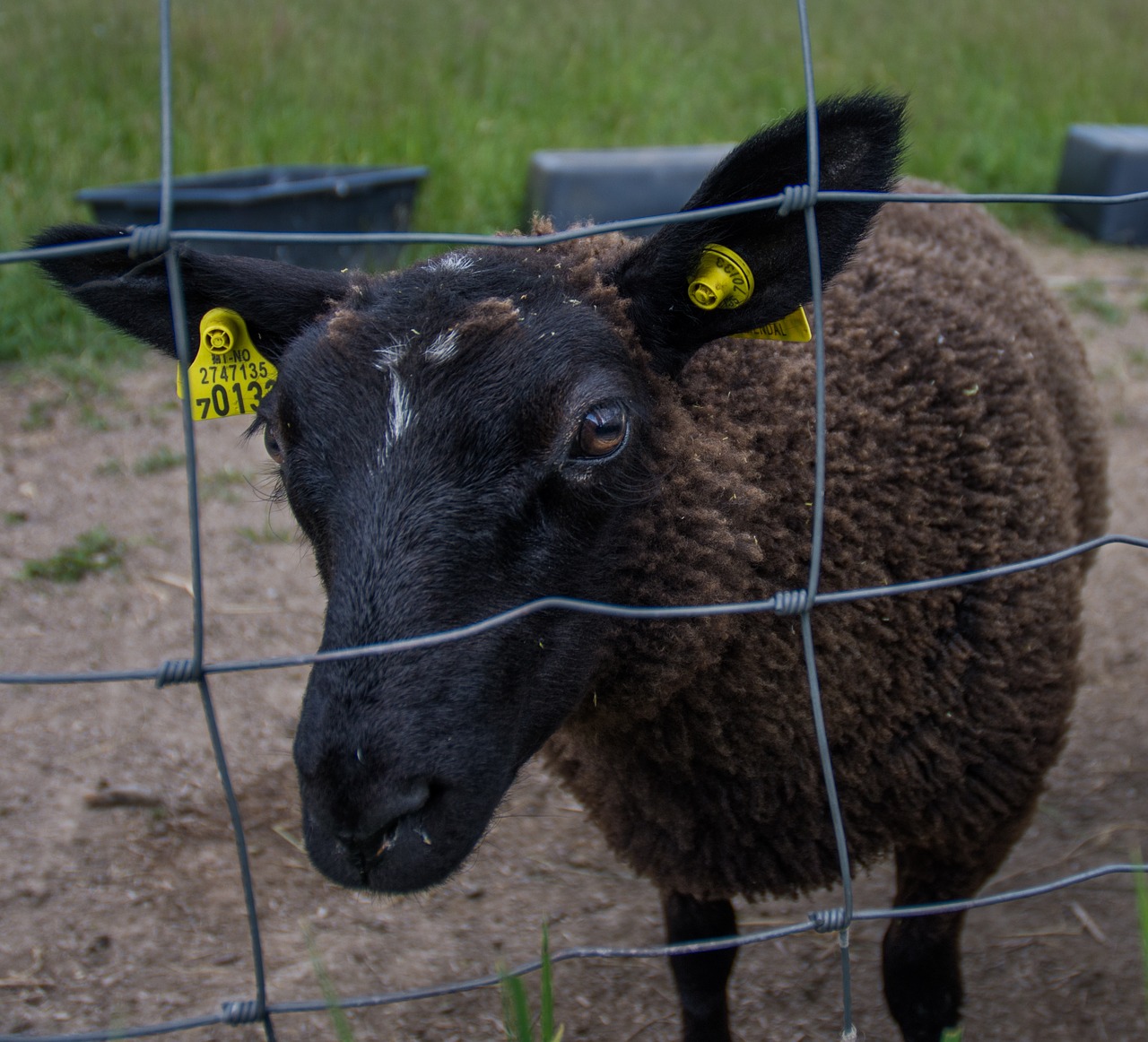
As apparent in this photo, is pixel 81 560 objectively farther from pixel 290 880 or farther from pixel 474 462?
pixel 474 462

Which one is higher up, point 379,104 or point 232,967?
point 379,104

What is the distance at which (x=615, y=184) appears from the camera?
689 centimetres

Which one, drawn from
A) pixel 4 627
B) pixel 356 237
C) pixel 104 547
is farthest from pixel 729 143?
pixel 356 237

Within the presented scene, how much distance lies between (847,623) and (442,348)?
964 mm

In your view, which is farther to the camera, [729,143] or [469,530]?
[729,143]

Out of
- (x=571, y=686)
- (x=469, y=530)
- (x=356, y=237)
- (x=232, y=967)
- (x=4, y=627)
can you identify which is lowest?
(x=232, y=967)

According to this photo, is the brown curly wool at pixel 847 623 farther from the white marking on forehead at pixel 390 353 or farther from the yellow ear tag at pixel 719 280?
the white marking on forehead at pixel 390 353

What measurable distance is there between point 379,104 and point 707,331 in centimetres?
688

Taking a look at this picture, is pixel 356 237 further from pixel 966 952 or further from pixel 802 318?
pixel 966 952

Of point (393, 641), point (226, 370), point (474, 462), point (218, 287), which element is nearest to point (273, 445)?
point (226, 370)

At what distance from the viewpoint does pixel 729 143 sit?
27.0 ft

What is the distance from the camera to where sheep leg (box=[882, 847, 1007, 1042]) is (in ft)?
8.32

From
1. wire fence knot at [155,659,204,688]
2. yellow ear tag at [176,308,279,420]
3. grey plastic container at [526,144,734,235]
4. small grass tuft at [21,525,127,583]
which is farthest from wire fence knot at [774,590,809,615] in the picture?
grey plastic container at [526,144,734,235]

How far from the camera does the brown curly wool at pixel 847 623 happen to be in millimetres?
2086
